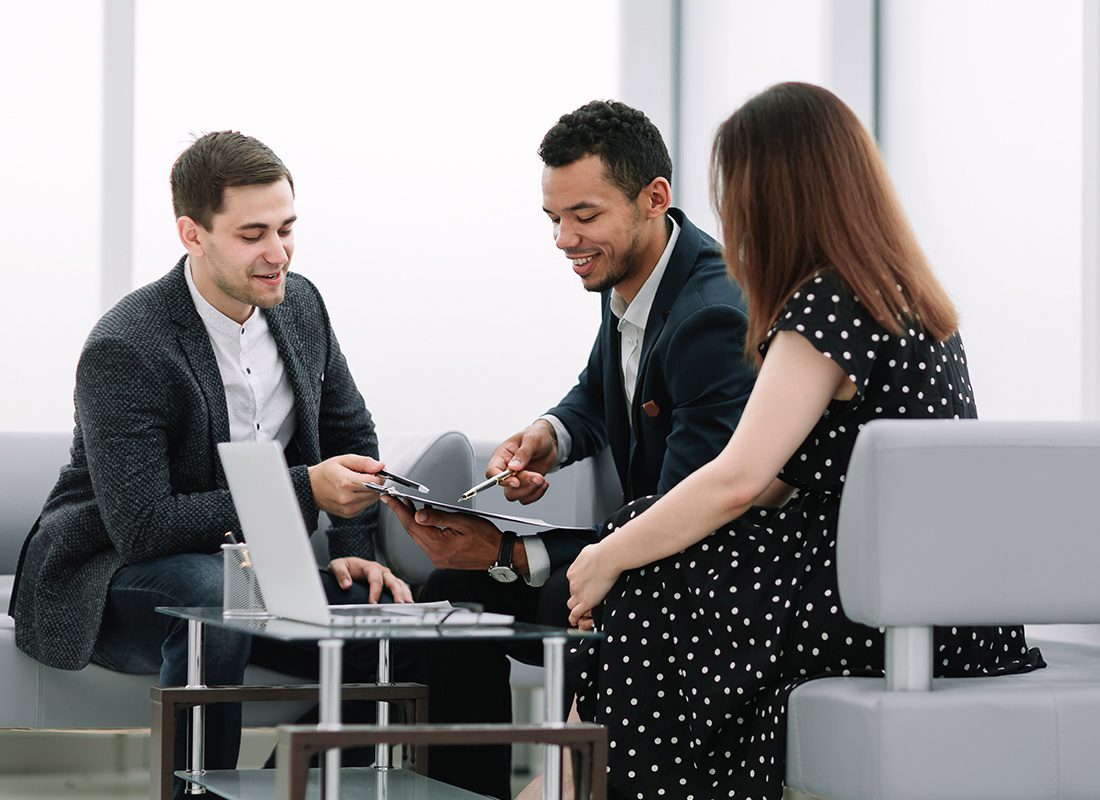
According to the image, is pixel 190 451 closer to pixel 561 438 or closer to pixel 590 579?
pixel 561 438

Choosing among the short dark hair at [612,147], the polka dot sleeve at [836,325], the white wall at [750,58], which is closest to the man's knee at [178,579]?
the short dark hair at [612,147]

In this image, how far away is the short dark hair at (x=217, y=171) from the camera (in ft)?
8.33

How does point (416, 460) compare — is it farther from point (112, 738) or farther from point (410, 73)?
point (410, 73)

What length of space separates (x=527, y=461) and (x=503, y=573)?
0.34 meters

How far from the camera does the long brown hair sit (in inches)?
71.0

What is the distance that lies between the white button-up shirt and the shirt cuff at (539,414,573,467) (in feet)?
1.52

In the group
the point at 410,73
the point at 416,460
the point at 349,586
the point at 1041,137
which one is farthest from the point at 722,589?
the point at 410,73

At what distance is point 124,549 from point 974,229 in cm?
209

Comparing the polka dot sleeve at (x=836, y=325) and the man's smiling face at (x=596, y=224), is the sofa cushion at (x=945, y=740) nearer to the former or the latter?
the polka dot sleeve at (x=836, y=325)

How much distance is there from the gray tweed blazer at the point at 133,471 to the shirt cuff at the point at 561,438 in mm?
428

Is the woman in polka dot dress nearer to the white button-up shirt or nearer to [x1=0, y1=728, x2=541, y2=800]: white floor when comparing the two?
the white button-up shirt

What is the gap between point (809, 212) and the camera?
6.03 feet

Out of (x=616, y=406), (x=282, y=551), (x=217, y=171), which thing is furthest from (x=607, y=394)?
(x=282, y=551)

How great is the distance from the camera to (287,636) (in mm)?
1455
